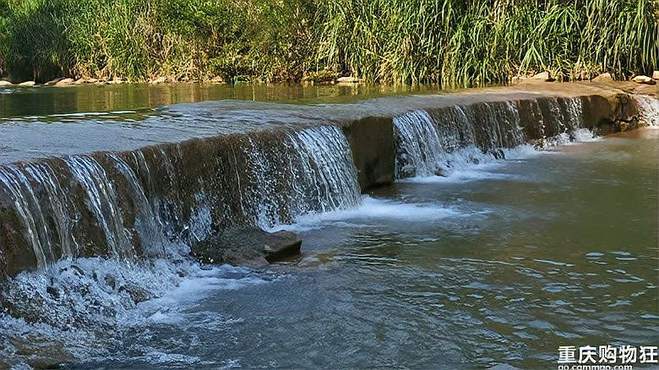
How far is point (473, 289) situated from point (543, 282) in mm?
493

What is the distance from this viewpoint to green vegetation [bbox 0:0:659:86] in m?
15.7

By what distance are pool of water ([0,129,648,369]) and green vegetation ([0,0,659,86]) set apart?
8790 mm

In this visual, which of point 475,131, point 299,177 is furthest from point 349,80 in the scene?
point 299,177

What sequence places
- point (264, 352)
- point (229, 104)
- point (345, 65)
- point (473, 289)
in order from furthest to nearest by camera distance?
point (345, 65), point (229, 104), point (473, 289), point (264, 352)

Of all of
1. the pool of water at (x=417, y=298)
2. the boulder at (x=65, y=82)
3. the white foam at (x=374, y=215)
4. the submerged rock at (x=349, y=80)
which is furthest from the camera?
the boulder at (x=65, y=82)

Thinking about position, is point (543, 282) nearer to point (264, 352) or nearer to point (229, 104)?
point (264, 352)

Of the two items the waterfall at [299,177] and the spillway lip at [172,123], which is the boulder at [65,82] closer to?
the spillway lip at [172,123]

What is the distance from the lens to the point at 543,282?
5.09m

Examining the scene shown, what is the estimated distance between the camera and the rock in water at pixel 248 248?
5.74 m

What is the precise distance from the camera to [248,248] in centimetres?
586

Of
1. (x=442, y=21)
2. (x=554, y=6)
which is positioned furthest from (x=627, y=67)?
(x=442, y=21)

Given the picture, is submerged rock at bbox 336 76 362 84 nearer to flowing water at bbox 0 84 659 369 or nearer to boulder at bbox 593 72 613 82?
boulder at bbox 593 72 613 82

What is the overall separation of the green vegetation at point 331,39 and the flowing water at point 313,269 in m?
7.93

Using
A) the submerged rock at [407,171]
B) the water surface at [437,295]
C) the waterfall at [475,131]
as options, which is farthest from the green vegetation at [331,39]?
the water surface at [437,295]
